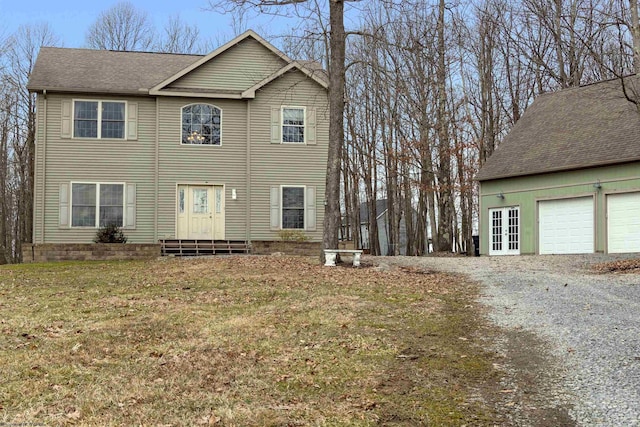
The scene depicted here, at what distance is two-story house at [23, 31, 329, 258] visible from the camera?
18750 millimetres

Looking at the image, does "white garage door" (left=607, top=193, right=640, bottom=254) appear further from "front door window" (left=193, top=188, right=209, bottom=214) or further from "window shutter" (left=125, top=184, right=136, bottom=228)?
"window shutter" (left=125, top=184, right=136, bottom=228)

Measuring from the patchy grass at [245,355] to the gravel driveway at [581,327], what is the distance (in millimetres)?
542

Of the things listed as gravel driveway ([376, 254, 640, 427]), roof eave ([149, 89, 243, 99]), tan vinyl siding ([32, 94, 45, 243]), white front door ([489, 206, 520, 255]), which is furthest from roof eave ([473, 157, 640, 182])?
tan vinyl siding ([32, 94, 45, 243])

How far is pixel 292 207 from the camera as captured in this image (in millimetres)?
19719

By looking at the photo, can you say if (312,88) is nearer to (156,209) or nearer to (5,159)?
(156,209)

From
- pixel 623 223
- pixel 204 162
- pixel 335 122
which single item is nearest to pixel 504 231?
pixel 623 223

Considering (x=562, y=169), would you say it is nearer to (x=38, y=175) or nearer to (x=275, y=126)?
(x=275, y=126)

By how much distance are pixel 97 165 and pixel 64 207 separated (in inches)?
60.7

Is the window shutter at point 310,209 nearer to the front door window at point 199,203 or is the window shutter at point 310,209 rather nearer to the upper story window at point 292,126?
the upper story window at point 292,126

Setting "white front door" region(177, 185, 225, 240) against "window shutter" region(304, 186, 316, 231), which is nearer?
"white front door" region(177, 185, 225, 240)

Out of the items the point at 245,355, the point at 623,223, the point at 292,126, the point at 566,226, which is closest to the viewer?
the point at 245,355

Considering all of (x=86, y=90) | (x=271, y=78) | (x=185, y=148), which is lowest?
(x=185, y=148)

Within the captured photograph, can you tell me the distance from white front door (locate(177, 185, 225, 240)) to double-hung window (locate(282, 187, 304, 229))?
74.5 inches

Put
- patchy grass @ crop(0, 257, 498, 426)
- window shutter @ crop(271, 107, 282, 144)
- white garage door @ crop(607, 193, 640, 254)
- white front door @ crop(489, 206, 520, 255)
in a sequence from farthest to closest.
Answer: white front door @ crop(489, 206, 520, 255) < window shutter @ crop(271, 107, 282, 144) < white garage door @ crop(607, 193, 640, 254) < patchy grass @ crop(0, 257, 498, 426)
